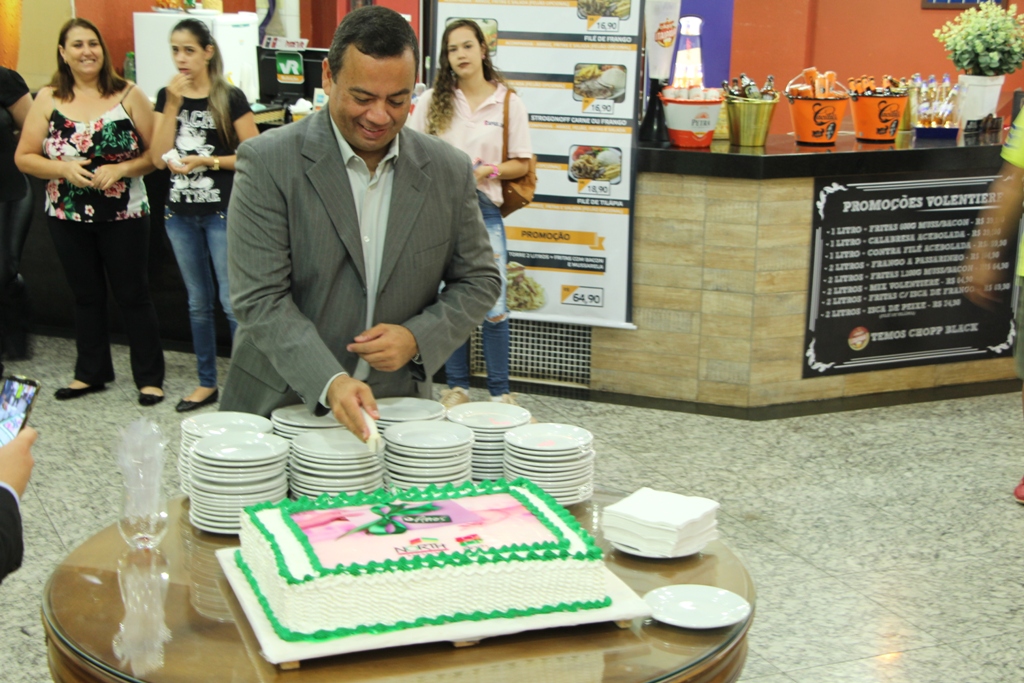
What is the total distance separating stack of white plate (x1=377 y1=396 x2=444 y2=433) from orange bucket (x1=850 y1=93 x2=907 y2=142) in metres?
3.76

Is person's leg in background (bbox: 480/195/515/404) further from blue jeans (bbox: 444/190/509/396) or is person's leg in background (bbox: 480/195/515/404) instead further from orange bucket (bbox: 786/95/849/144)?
orange bucket (bbox: 786/95/849/144)

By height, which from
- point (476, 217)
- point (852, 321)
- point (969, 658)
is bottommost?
point (969, 658)

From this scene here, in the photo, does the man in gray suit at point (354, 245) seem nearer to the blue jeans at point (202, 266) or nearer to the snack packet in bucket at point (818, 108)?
the blue jeans at point (202, 266)

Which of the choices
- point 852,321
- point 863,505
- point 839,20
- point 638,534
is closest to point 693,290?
point 852,321

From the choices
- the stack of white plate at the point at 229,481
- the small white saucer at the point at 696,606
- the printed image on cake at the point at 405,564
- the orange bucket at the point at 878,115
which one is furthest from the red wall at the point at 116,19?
the small white saucer at the point at 696,606

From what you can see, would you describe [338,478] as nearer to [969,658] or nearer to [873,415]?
[969,658]

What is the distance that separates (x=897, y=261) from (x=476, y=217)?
3.43m

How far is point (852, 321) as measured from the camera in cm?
536

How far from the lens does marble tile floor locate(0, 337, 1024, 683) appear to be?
321 centimetres

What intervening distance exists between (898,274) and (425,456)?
12.8 feet

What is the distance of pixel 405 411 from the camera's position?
2299 mm

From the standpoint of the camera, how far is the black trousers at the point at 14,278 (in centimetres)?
538

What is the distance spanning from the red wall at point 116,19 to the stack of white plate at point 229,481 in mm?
6950

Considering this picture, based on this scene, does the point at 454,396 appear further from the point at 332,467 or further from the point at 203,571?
the point at 203,571
